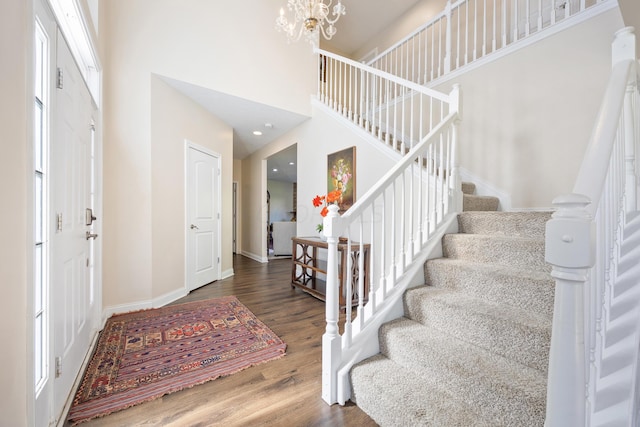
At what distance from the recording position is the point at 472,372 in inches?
44.9

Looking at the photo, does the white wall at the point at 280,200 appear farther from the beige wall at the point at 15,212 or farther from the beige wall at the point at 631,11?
the beige wall at the point at 631,11

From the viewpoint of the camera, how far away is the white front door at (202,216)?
348 cm

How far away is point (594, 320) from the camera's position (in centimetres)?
73

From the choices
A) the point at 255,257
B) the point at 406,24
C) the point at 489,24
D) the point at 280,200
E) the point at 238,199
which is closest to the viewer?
the point at 489,24

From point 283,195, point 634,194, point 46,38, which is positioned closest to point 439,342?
point 634,194

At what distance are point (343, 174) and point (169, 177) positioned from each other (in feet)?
7.25

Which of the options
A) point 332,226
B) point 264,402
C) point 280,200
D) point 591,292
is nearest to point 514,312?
point 591,292

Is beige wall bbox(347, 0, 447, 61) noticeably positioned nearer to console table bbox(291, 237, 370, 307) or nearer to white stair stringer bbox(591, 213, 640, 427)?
console table bbox(291, 237, 370, 307)

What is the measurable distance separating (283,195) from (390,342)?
33.5 ft

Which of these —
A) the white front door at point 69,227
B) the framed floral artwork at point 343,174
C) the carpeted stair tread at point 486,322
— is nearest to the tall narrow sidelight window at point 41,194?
the white front door at point 69,227

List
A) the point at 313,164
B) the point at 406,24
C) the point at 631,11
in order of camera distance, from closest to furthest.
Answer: the point at 631,11, the point at 313,164, the point at 406,24

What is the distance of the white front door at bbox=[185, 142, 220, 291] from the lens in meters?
3.48

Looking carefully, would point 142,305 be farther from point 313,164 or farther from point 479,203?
point 479,203

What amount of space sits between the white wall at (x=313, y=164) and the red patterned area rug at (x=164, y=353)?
6.61ft
